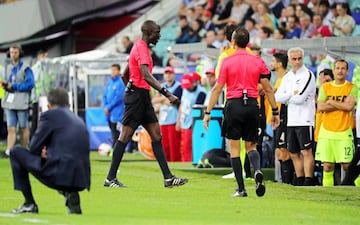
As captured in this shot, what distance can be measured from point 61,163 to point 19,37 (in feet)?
98.5

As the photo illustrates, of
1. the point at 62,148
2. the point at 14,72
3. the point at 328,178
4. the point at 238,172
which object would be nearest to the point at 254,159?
the point at 238,172

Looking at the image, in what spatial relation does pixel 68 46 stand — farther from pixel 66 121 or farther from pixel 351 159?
pixel 66 121

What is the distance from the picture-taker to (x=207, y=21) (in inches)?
1368

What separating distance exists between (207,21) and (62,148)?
22.4 m

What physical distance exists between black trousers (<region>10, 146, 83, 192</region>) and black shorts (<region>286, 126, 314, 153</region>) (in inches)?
263

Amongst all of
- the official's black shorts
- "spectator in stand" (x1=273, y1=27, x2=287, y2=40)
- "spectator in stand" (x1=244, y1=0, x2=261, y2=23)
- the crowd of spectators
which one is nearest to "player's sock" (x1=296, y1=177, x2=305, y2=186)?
the official's black shorts

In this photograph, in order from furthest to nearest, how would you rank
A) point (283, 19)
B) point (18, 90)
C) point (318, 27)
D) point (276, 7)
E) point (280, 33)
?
point (276, 7), point (283, 19), point (280, 33), point (318, 27), point (18, 90)

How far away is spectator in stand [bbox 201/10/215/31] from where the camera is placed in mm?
34463

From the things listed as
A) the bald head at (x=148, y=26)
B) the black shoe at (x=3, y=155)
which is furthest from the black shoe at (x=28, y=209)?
the black shoe at (x=3, y=155)

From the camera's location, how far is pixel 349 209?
48.3 ft

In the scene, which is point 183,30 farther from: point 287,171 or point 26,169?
point 26,169

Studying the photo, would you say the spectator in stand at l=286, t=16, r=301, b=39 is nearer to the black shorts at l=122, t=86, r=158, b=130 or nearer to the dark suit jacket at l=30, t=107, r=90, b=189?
the black shorts at l=122, t=86, r=158, b=130

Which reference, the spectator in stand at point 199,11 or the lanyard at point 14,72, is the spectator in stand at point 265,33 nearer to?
the spectator in stand at point 199,11

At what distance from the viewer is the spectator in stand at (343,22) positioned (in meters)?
28.1
